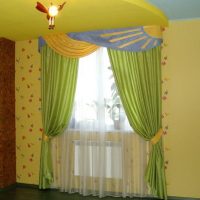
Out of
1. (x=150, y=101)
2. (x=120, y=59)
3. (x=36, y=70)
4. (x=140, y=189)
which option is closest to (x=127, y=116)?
(x=150, y=101)

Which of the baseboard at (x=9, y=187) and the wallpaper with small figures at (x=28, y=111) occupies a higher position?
the wallpaper with small figures at (x=28, y=111)

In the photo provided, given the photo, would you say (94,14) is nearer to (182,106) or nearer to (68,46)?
Result: (68,46)

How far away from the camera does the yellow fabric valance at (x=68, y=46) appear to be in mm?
3896

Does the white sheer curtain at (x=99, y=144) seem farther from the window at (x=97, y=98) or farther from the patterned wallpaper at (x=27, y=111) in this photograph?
the patterned wallpaper at (x=27, y=111)

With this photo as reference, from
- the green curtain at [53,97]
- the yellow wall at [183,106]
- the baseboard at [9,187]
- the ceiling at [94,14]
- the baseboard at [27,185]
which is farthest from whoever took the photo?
the baseboard at [27,185]

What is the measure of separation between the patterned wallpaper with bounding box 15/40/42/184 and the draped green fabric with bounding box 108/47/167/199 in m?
1.44

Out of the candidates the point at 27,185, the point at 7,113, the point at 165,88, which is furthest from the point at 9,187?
the point at 165,88

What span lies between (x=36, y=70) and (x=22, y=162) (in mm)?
1558

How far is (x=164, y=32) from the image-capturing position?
3721 millimetres

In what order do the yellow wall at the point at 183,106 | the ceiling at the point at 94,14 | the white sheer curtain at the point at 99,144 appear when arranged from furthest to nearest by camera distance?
the white sheer curtain at the point at 99,144 < the yellow wall at the point at 183,106 < the ceiling at the point at 94,14

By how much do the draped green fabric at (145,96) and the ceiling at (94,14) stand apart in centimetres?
49

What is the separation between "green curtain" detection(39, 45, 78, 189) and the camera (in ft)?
13.1

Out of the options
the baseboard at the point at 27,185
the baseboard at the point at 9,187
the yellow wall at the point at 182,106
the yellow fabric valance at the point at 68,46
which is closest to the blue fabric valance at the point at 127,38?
the yellow fabric valance at the point at 68,46

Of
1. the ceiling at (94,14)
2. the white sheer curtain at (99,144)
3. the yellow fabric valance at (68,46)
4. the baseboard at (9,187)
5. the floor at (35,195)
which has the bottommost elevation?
the floor at (35,195)
